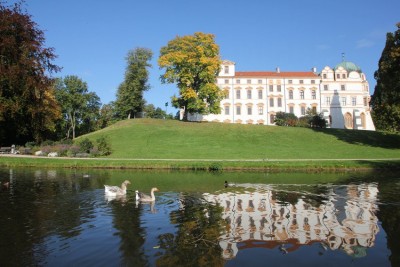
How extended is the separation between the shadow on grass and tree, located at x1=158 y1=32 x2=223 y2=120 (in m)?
21.5

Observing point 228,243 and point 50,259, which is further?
point 228,243

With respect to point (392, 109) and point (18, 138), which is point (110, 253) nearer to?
point (392, 109)

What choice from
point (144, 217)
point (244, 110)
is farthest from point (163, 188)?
point (244, 110)

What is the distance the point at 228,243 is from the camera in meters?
10.7

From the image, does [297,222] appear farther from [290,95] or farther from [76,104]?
[290,95]

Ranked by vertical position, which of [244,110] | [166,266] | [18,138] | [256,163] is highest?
[244,110]

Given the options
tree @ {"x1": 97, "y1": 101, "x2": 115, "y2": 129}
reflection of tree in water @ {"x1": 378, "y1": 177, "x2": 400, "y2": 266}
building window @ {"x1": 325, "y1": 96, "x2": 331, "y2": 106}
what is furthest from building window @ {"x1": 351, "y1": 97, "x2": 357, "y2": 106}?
reflection of tree in water @ {"x1": 378, "y1": 177, "x2": 400, "y2": 266}

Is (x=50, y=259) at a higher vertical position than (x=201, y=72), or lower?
lower

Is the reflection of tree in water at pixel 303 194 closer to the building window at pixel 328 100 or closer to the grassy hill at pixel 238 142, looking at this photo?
the grassy hill at pixel 238 142

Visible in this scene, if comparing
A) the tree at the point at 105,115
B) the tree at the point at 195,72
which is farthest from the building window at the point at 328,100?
the tree at the point at 105,115

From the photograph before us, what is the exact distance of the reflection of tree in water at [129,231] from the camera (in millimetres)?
9484

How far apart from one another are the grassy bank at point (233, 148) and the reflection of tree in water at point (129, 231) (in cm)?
1805

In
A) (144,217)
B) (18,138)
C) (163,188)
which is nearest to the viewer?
(144,217)

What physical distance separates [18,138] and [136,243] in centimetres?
5375
